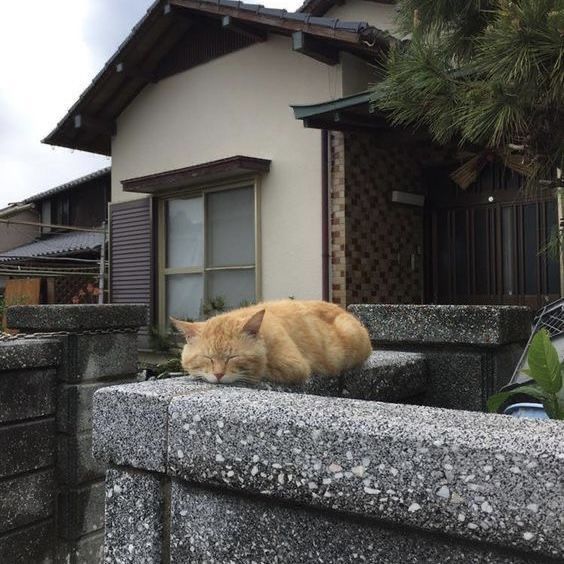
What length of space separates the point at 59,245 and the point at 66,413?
13.9 m

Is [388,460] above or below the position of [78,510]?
above

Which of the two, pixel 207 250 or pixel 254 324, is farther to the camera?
pixel 207 250

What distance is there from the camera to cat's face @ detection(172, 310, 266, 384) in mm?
1760

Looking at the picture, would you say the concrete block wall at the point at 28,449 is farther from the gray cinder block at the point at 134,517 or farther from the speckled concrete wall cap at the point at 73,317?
the gray cinder block at the point at 134,517

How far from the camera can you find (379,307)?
2549 millimetres

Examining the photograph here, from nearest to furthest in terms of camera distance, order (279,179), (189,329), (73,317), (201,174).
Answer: (189,329), (73,317), (279,179), (201,174)

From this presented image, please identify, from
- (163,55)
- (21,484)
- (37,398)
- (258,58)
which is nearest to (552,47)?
(37,398)

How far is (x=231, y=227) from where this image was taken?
7.77m

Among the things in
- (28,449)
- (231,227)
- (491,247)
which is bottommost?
(28,449)

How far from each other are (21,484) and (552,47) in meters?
3.19

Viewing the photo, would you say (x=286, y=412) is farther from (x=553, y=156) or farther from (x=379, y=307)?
(x=553, y=156)

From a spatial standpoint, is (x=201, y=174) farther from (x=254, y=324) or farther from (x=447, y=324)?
(x=254, y=324)

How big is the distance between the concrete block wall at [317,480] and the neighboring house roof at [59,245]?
11.7 metres

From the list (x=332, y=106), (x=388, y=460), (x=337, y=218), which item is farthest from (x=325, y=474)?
(x=337, y=218)
